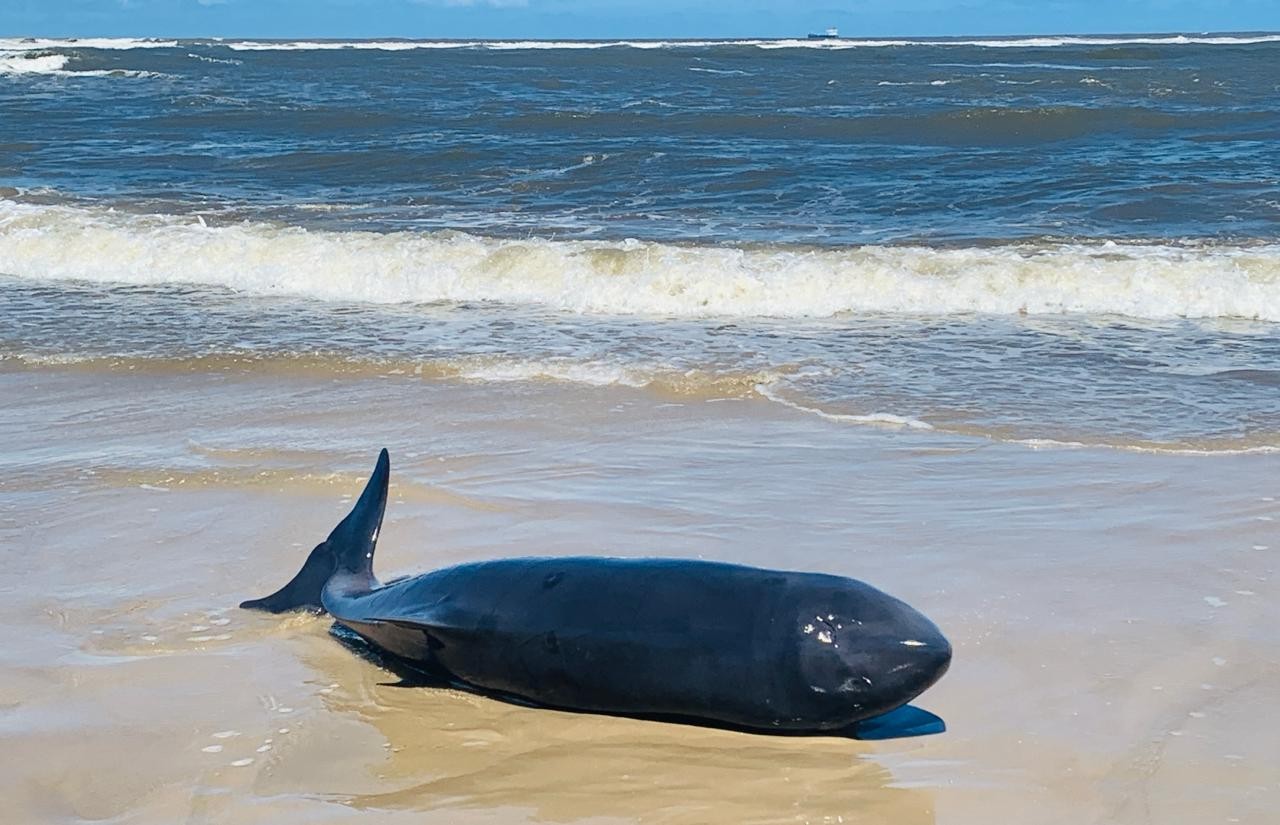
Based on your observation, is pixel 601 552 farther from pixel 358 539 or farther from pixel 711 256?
pixel 711 256

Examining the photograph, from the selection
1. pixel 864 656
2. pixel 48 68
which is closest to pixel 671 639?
pixel 864 656

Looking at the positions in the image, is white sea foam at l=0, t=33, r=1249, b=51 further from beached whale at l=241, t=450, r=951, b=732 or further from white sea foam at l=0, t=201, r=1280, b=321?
beached whale at l=241, t=450, r=951, b=732

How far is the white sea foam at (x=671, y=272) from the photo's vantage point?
35.2 feet

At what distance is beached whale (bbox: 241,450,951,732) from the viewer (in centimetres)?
337

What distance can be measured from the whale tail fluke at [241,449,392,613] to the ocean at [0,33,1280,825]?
102mm

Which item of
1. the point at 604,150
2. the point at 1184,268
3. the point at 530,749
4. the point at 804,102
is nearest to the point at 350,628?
the point at 530,749

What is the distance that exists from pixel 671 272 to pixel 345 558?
7341 mm

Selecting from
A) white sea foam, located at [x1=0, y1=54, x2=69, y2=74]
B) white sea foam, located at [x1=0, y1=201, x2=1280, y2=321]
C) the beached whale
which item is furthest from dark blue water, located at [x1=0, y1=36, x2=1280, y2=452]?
white sea foam, located at [x1=0, y1=54, x2=69, y2=74]

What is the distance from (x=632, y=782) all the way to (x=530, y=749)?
12.1 inches

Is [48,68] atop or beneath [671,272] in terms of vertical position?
atop

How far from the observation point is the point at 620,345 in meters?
9.28

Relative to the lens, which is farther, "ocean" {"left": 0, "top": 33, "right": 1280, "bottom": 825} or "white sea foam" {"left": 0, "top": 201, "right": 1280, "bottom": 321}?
"white sea foam" {"left": 0, "top": 201, "right": 1280, "bottom": 321}

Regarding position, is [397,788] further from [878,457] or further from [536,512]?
[878,457]

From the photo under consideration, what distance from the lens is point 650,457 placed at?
6.39m
